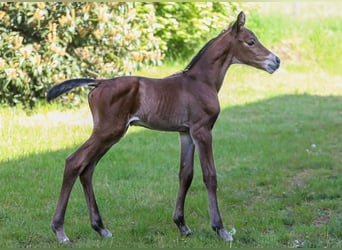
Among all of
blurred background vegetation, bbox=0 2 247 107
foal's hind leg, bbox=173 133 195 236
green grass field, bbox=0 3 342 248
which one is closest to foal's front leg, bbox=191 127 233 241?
green grass field, bbox=0 3 342 248

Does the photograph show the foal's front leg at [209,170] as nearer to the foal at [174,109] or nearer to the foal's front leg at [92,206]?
the foal at [174,109]

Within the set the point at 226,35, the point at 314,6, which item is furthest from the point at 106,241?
the point at 314,6

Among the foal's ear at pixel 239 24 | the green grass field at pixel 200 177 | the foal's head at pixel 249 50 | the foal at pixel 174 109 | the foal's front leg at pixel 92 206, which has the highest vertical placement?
the foal's ear at pixel 239 24

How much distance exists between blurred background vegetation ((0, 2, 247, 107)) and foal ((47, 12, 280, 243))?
551cm

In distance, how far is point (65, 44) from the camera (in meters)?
11.6

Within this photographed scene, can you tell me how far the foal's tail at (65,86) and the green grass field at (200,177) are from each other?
1269 millimetres

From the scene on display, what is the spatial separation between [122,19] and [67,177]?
22.6ft

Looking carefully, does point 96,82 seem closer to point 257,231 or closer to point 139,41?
point 257,231

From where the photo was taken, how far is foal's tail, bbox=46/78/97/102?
559 centimetres

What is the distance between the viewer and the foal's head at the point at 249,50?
6.07 m

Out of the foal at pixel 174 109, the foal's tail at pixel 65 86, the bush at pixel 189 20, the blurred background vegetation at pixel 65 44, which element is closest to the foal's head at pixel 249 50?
the foal at pixel 174 109

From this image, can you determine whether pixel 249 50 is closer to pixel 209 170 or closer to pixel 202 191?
pixel 209 170

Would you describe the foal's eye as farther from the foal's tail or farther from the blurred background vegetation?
the blurred background vegetation

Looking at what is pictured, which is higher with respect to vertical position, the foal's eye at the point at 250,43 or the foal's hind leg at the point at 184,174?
the foal's eye at the point at 250,43
